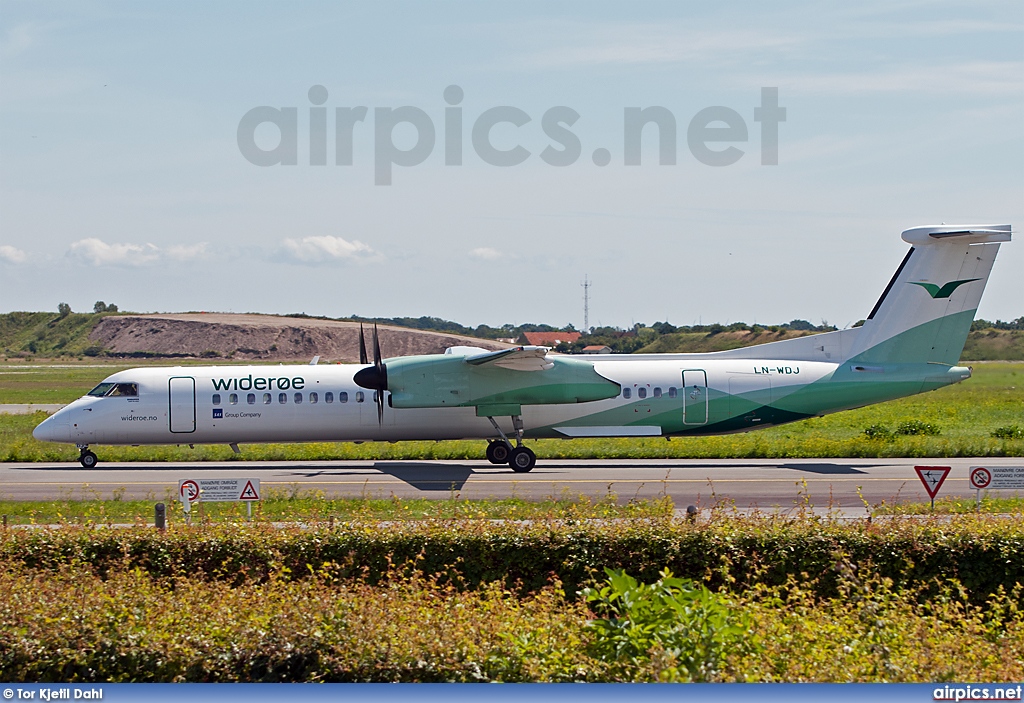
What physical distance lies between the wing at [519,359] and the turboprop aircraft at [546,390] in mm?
43

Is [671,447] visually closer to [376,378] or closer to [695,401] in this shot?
[695,401]

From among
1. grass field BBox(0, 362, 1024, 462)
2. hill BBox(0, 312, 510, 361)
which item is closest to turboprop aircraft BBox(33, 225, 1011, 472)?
grass field BBox(0, 362, 1024, 462)

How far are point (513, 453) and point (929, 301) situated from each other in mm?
12958

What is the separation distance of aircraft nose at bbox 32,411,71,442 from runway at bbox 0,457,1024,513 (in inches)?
37.4

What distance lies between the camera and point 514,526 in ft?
39.2

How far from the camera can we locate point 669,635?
724 cm

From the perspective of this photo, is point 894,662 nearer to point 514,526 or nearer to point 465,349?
point 514,526

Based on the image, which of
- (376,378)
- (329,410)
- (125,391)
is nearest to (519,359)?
(376,378)

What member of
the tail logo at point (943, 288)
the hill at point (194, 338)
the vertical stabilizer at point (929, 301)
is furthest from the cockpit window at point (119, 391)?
the hill at point (194, 338)

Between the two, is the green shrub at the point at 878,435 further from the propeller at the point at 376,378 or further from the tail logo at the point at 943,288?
the propeller at the point at 376,378

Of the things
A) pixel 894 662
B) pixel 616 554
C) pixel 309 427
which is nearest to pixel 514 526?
pixel 616 554

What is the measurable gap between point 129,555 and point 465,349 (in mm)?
16095

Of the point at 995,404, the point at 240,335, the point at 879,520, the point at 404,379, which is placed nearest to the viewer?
the point at 879,520

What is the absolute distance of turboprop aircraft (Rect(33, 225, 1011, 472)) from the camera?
2603 cm
